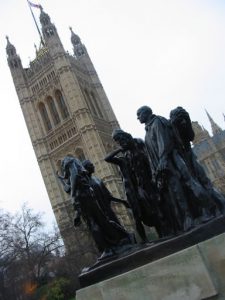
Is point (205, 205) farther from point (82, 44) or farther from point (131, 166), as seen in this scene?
point (82, 44)

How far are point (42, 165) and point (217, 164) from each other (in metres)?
28.5

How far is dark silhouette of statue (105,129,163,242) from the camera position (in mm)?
5977

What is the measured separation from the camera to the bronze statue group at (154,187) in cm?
511

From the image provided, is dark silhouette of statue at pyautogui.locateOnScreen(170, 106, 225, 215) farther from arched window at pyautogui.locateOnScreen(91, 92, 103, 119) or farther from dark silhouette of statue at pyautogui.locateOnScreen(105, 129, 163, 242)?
arched window at pyautogui.locateOnScreen(91, 92, 103, 119)

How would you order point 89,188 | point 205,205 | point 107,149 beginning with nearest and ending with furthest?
1. point 205,205
2. point 89,188
3. point 107,149

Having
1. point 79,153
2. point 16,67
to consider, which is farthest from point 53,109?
point 79,153

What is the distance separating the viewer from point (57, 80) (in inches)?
2397

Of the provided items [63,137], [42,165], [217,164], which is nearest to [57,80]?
[63,137]

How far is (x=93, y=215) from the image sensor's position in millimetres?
6133

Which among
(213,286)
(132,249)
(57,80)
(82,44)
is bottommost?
(213,286)

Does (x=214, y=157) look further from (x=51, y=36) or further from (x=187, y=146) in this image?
(x=187, y=146)

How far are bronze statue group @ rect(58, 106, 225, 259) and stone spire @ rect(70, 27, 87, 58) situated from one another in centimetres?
6443

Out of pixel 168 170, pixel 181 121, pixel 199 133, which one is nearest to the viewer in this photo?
pixel 168 170

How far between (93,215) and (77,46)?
6593 centimetres
